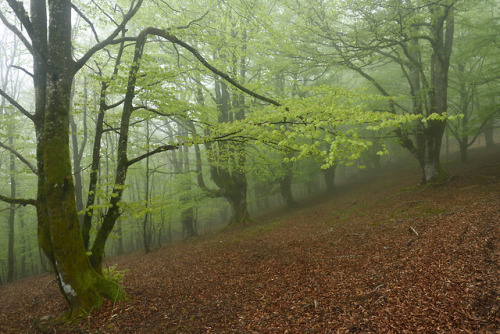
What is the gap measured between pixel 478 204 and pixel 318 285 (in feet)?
20.2

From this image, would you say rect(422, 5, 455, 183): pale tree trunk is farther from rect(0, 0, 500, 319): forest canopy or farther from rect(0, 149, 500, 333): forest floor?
rect(0, 149, 500, 333): forest floor

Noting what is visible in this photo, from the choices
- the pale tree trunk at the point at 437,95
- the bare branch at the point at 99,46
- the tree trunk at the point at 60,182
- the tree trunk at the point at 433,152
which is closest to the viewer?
Result: the tree trunk at the point at 60,182

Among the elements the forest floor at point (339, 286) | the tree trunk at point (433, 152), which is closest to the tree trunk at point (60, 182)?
the forest floor at point (339, 286)

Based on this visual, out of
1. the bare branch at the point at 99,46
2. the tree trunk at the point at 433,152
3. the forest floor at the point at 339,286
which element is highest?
the bare branch at the point at 99,46

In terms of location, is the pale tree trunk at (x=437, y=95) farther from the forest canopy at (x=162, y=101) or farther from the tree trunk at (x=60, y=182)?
the tree trunk at (x=60, y=182)

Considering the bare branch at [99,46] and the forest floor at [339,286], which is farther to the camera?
the bare branch at [99,46]

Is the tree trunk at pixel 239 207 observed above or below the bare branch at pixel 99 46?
below

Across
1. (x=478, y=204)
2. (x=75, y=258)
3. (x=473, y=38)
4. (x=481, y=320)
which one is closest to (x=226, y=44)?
(x=75, y=258)

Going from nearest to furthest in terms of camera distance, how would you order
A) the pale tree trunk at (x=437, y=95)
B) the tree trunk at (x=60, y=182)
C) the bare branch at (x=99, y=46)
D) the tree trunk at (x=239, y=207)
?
the tree trunk at (x=60, y=182), the bare branch at (x=99, y=46), the pale tree trunk at (x=437, y=95), the tree trunk at (x=239, y=207)

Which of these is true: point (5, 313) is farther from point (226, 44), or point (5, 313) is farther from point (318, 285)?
point (226, 44)

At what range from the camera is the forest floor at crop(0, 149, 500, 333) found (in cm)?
332

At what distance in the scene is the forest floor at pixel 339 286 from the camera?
10.9 feet

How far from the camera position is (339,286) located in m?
4.47

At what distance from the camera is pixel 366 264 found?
16.8 feet
